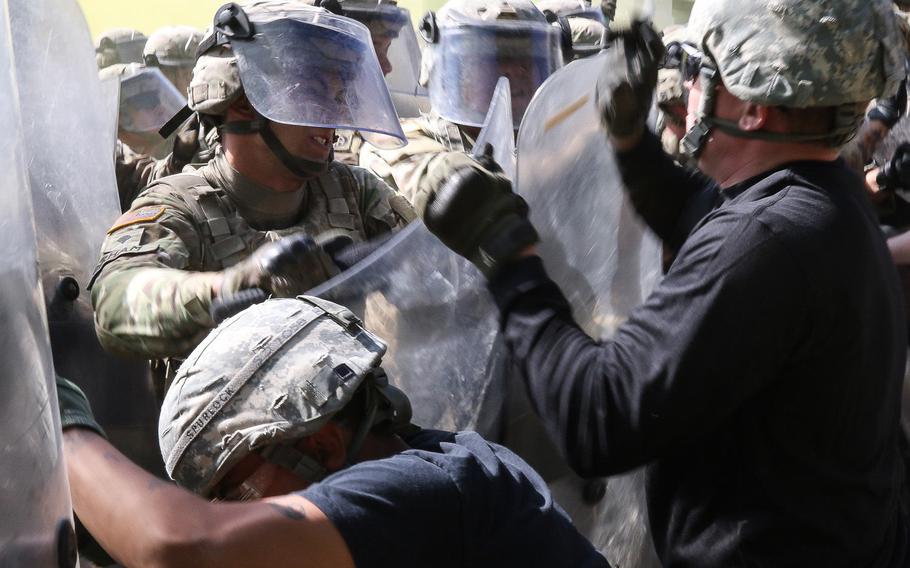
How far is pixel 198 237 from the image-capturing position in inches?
130

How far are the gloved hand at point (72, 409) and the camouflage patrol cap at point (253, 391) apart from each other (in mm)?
123

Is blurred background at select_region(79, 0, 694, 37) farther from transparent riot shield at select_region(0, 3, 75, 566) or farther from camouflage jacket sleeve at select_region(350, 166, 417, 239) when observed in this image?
transparent riot shield at select_region(0, 3, 75, 566)

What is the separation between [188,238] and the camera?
327cm

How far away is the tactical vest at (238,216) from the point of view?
3.32 m

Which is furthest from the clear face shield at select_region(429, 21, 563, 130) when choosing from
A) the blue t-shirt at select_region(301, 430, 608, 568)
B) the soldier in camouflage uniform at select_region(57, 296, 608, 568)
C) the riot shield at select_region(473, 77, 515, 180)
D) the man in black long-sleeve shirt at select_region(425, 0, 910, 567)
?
the blue t-shirt at select_region(301, 430, 608, 568)

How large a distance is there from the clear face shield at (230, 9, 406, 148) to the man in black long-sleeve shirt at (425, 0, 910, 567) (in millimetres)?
1423

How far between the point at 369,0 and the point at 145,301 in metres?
3.61

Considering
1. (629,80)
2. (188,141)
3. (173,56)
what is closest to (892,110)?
(629,80)

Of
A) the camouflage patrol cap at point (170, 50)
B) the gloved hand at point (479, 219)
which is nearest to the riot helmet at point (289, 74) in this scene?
the gloved hand at point (479, 219)

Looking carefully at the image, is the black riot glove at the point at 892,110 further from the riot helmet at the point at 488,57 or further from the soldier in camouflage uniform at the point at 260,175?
the soldier in camouflage uniform at the point at 260,175

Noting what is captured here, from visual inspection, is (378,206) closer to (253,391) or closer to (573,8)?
(253,391)

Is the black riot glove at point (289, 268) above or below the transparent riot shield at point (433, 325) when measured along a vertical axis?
above

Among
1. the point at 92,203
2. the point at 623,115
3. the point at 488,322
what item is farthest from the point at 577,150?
the point at 92,203

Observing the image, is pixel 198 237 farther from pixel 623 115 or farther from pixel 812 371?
pixel 812 371
